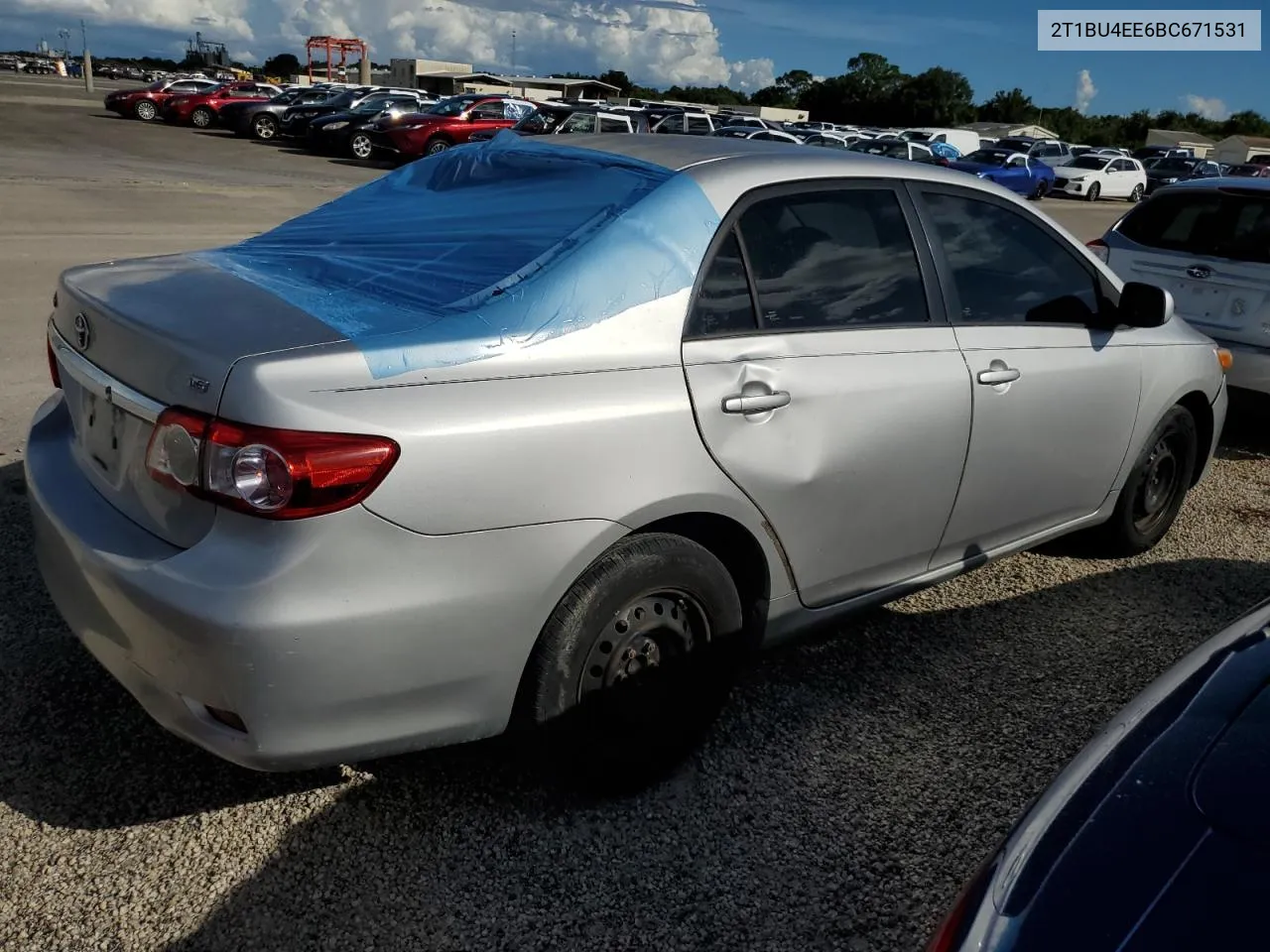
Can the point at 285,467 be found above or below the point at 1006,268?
below

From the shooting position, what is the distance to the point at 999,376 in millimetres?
3477

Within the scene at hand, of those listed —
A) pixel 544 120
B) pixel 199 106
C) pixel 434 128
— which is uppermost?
pixel 199 106

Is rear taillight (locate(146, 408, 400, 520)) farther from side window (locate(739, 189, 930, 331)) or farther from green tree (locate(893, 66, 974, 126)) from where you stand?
green tree (locate(893, 66, 974, 126))

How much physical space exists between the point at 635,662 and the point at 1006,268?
1949 millimetres

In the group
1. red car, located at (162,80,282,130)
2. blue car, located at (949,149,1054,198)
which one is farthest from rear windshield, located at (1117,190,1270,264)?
red car, located at (162,80,282,130)

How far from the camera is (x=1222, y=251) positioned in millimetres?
6395

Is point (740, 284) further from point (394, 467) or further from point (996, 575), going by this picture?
point (996, 575)

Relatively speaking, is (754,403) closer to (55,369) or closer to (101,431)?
(101,431)

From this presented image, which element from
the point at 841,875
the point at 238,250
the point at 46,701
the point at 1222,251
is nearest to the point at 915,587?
the point at 841,875

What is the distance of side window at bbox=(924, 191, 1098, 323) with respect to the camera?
3525mm

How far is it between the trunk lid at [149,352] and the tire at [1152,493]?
3372mm

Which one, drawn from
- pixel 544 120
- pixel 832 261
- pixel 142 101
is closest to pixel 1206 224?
pixel 832 261

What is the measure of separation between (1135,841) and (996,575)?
304 centimetres

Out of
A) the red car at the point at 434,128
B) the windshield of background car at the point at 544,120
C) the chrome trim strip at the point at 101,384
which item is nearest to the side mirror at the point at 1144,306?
the chrome trim strip at the point at 101,384
